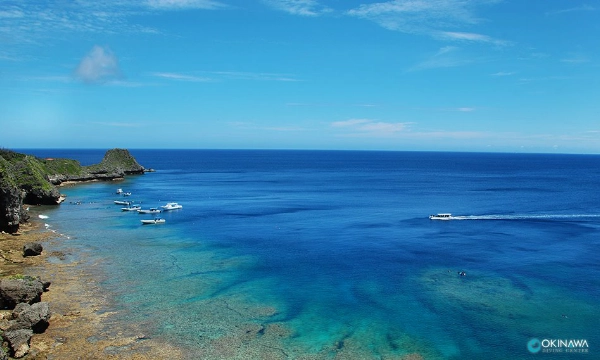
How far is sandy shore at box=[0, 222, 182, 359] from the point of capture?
102 feet

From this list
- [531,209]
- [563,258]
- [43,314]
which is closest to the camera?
[43,314]

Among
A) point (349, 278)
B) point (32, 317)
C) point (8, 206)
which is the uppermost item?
point (8, 206)

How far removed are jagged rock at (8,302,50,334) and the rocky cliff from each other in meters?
35.9

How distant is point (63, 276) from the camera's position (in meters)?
47.3

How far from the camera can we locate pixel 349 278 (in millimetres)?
49562

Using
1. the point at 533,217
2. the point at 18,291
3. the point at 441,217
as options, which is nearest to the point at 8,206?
the point at 18,291

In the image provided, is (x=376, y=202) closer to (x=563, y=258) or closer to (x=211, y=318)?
(x=563, y=258)

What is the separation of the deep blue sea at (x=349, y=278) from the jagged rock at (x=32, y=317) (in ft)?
19.5

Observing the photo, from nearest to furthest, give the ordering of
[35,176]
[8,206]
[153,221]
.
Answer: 1. [8,206]
2. [153,221]
3. [35,176]

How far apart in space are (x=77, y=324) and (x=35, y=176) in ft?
248

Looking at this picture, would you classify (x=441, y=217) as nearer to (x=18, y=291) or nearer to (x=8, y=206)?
(x=18, y=291)

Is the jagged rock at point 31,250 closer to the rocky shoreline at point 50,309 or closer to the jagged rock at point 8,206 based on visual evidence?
the rocky shoreline at point 50,309

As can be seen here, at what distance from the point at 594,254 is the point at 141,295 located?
60777mm

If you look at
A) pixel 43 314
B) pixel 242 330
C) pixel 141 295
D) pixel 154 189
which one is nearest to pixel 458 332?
pixel 242 330
